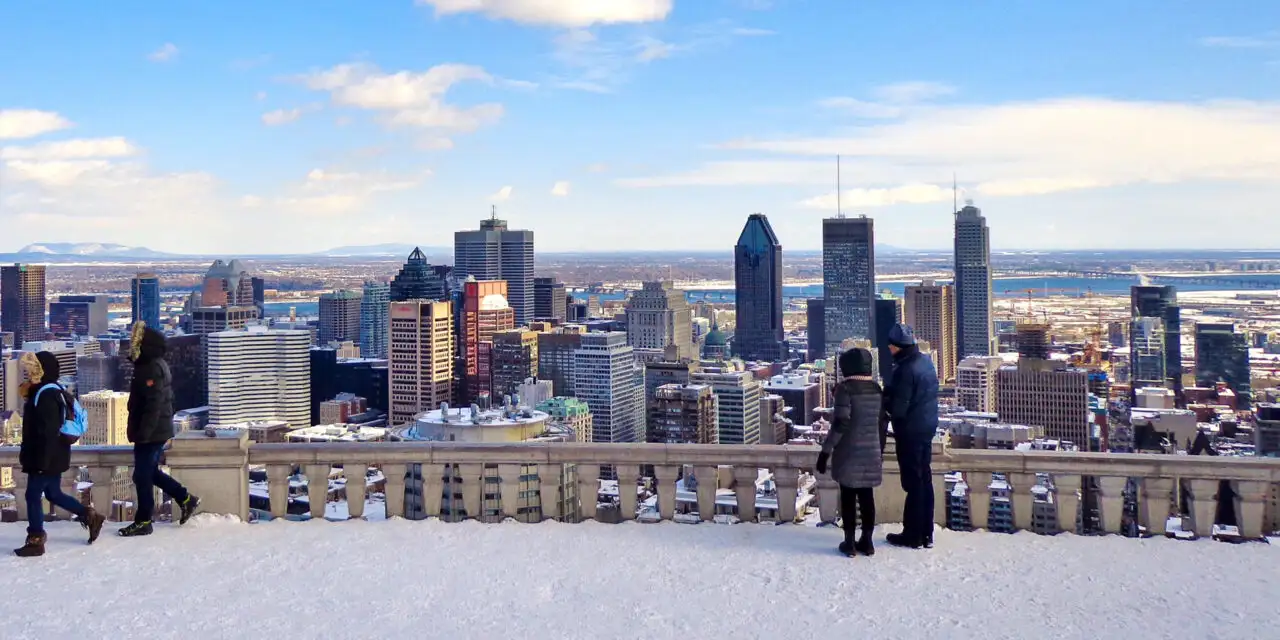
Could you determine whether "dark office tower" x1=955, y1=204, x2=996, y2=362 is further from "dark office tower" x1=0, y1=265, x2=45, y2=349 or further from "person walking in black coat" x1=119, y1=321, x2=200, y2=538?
"dark office tower" x1=0, y1=265, x2=45, y2=349

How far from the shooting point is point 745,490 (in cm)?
893

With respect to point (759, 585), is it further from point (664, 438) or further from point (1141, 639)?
point (664, 438)

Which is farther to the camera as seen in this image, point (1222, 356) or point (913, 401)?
point (1222, 356)

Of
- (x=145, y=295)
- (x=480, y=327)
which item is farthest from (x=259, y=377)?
(x=145, y=295)

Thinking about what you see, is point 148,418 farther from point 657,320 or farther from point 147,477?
point 657,320

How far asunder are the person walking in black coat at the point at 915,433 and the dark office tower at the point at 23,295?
168267 millimetres

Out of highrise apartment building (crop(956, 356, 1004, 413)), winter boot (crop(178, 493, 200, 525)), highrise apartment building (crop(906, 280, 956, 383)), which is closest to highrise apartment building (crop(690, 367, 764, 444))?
highrise apartment building (crop(956, 356, 1004, 413))

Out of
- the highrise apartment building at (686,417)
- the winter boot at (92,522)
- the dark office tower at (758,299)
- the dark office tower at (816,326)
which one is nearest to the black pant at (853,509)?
the winter boot at (92,522)

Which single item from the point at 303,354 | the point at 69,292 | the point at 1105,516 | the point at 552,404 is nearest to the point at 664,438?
the point at 552,404

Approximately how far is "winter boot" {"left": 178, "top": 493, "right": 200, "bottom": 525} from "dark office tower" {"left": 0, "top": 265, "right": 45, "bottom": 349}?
16459 centimetres

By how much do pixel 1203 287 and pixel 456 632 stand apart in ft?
378

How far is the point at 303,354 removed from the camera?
125812 mm

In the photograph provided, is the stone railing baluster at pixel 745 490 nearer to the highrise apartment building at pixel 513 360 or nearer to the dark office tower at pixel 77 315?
the highrise apartment building at pixel 513 360

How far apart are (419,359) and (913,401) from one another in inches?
4517
